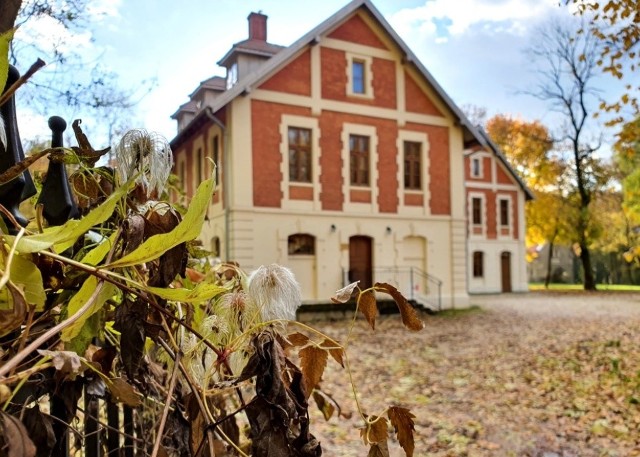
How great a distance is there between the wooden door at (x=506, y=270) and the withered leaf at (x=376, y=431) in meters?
30.7

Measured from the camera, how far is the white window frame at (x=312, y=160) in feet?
51.0

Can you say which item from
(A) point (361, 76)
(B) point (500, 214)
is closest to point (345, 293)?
(A) point (361, 76)

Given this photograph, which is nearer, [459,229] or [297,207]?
[297,207]

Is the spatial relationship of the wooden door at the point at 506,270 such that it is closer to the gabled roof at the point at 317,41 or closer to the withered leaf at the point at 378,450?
the gabled roof at the point at 317,41

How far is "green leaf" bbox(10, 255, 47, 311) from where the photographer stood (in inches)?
19.3

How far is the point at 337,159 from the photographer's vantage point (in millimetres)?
16375

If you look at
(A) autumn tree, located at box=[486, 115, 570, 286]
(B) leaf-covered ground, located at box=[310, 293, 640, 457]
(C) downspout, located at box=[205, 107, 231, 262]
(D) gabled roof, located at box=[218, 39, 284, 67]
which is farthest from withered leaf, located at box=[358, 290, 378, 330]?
(A) autumn tree, located at box=[486, 115, 570, 286]

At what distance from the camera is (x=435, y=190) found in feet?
58.5

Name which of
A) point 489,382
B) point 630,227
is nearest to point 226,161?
point 489,382

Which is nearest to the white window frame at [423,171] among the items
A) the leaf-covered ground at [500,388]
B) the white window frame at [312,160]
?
the white window frame at [312,160]

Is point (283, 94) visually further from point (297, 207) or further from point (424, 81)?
point (424, 81)

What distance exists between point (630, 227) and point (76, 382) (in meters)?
43.8

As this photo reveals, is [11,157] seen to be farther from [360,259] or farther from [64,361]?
[360,259]

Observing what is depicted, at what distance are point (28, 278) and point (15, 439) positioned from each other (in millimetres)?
159
